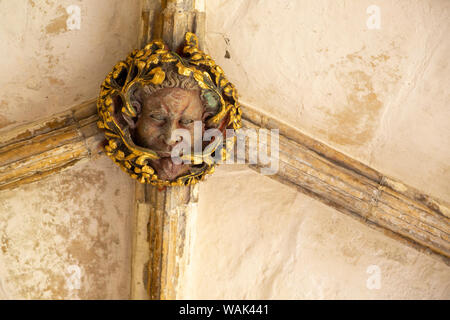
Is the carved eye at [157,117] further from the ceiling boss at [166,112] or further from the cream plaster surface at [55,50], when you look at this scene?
the cream plaster surface at [55,50]

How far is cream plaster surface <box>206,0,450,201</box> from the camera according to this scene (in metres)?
2.30

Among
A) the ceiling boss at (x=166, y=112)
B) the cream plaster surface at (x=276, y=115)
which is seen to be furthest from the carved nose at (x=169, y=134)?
the cream plaster surface at (x=276, y=115)

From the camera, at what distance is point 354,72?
2.40 m

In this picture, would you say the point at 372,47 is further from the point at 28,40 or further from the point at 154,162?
the point at 28,40

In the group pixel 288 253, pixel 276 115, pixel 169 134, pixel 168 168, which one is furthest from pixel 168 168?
pixel 288 253

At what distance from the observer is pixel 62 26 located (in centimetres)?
228

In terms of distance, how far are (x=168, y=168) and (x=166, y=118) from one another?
0.24 meters

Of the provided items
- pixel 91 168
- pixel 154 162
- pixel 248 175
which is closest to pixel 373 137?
pixel 248 175

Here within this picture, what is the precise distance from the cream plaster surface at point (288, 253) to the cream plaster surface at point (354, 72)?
1.37ft

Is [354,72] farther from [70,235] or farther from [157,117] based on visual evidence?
[70,235]

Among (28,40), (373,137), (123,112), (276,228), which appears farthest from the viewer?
(276,228)

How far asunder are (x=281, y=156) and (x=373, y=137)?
0.54 m

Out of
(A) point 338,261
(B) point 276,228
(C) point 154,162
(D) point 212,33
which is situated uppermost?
(D) point 212,33

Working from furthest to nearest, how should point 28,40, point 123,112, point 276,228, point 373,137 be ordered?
point 276,228, point 373,137, point 28,40, point 123,112
